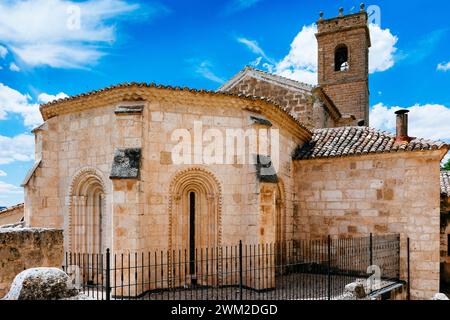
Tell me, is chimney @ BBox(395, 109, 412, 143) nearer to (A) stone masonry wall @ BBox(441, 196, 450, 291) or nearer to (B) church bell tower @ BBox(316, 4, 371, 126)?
(A) stone masonry wall @ BBox(441, 196, 450, 291)

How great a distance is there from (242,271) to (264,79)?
10.3 metres

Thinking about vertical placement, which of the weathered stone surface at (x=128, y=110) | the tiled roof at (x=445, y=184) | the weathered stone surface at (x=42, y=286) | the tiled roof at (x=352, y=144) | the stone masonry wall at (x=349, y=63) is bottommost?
the weathered stone surface at (x=42, y=286)

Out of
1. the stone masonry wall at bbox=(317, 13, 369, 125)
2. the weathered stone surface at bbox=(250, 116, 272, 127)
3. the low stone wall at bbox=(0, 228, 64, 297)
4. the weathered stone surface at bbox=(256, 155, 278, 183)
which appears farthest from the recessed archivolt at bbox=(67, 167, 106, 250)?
the stone masonry wall at bbox=(317, 13, 369, 125)

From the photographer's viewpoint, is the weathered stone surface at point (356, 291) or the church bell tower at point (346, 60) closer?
the weathered stone surface at point (356, 291)

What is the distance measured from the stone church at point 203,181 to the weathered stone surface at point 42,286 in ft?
18.0

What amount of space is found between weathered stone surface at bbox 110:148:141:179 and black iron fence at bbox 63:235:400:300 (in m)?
1.94

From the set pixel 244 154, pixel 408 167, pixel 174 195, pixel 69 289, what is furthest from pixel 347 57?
pixel 69 289

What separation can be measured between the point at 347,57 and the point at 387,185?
16.5m

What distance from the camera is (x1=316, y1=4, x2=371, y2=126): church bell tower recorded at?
24.5 m

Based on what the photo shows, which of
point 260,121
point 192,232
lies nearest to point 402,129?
point 260,121

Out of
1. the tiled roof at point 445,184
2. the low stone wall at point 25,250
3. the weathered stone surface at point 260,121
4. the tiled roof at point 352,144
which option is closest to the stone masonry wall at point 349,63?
the tiled roof at point 445,184

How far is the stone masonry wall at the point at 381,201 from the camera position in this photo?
35.3ft

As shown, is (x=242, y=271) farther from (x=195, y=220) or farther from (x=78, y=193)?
(x=78, y=193)

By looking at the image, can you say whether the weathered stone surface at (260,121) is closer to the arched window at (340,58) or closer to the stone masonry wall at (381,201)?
the stone masonry wall at (381,201)
